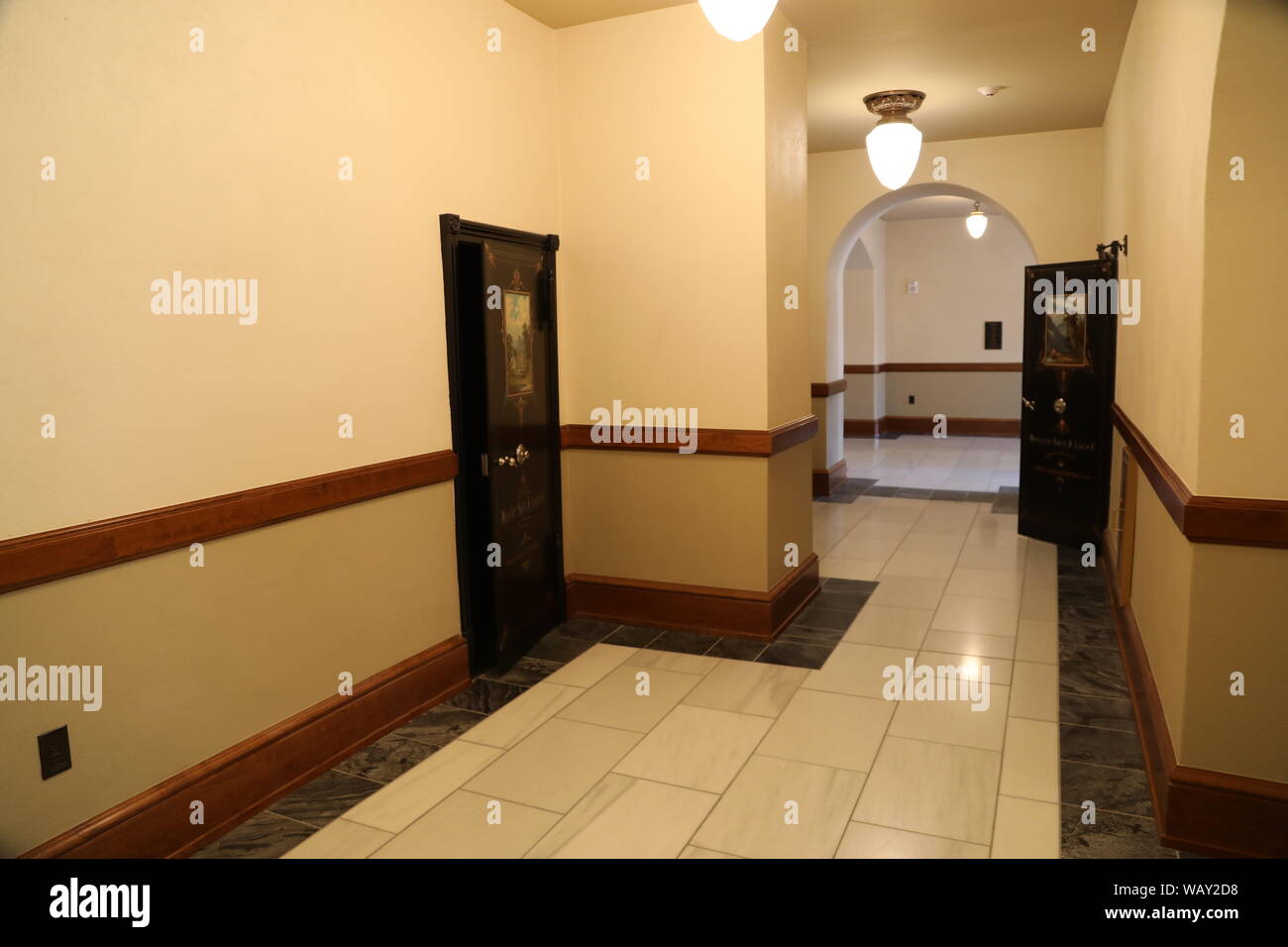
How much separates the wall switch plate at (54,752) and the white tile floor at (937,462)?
8.03 meters

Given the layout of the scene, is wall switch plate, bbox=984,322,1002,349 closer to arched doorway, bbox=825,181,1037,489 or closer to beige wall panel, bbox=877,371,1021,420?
arched doorway, bbox=825,181,1037,489

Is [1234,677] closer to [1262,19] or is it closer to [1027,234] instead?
[1262,19]

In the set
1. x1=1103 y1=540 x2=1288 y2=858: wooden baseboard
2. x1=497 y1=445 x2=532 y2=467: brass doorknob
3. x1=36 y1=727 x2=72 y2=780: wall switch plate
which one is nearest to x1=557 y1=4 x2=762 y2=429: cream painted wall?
x1=497 y1=445 x2=532 y2=467: brass doorknob

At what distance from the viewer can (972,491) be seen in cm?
889

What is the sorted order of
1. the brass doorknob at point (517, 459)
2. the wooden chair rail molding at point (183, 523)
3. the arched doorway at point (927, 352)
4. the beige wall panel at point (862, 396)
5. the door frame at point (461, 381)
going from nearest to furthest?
the wooden chair rail molding at point (183, 523)
the door frame at point (461, 381)
the brass doorknob at point (517, 459)
the arched doorway at point (927, 352)
the beige wall panel at point (862, 396)

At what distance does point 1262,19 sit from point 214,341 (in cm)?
315

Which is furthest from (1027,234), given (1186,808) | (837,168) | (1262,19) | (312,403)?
(312,403)

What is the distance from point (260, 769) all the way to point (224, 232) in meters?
1.77

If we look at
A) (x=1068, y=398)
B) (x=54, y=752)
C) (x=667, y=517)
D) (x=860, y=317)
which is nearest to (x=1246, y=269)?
(x=667, y=517)

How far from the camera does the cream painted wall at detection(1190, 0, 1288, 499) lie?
2.49 m

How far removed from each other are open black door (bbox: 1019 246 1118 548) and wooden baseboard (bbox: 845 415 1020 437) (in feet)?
20.2

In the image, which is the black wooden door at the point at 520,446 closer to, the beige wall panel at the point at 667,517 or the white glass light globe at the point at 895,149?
the beige wall panel at the point at 667,517

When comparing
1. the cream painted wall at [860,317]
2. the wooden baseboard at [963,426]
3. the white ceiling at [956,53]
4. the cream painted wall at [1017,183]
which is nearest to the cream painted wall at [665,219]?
the white ceiling at [956,53]

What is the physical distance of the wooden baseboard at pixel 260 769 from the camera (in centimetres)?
258
